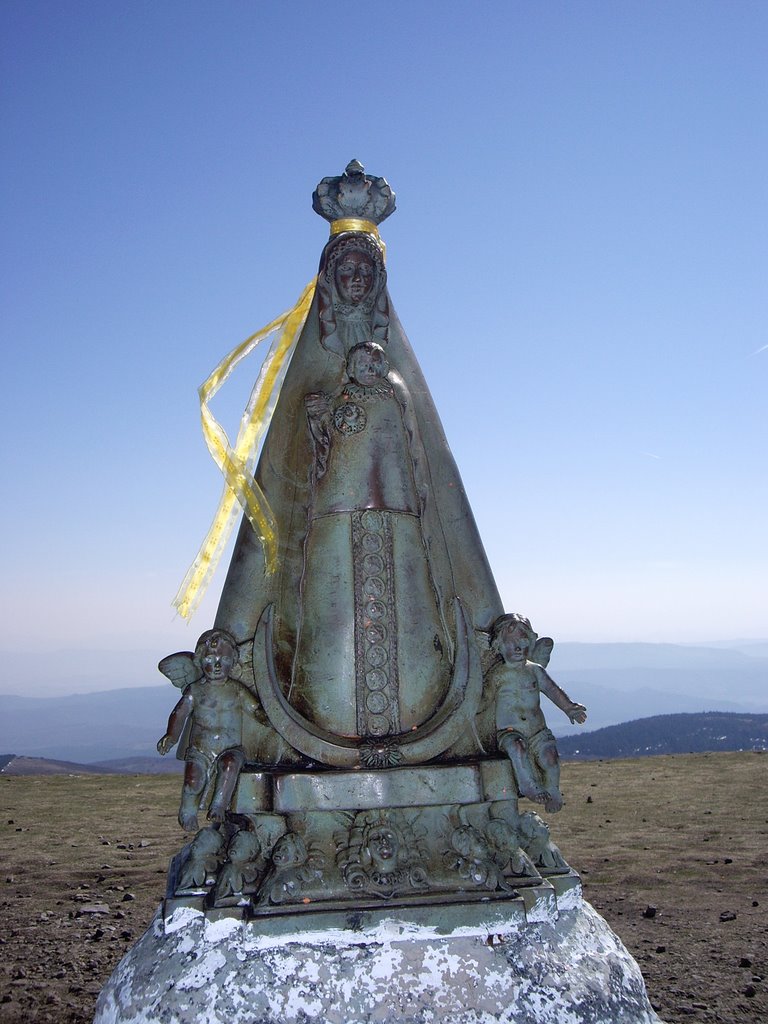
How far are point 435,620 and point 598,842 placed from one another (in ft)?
16.3

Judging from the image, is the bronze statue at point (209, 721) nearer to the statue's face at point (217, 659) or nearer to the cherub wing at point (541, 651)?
the statue's face at point (217, 659)

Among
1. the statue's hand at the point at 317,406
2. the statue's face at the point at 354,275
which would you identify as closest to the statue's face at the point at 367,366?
the statue's hand at the point at 317,406

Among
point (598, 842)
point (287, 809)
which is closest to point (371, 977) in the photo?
point (287, 809)

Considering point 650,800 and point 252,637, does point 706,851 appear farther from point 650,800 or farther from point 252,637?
point 252,637

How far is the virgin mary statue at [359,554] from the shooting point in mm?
4055

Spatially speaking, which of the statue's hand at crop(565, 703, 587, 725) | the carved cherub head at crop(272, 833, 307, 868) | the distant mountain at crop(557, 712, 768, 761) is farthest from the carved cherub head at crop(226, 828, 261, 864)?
the distant mountain at crop(557, 712, 768, 761)

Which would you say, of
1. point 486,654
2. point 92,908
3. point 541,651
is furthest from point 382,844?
point 92,908

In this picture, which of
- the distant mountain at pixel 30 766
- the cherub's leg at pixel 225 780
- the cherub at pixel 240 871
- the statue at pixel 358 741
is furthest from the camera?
the distant mountain at pixel 30 766

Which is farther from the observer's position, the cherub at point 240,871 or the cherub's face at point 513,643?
the cherub's face at point 513,643

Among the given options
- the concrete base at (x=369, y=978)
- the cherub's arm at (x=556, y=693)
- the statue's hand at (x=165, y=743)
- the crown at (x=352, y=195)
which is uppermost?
the crown at (x=352, y=195)

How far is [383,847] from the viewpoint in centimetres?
363

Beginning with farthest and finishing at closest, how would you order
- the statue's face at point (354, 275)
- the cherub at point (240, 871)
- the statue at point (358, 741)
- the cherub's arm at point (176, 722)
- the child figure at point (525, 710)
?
the statue's face at point (354, 275) < the child figure at point (525, 710) < the cherub's arm at point (176, 722) < the cherub at point (240, 871) < the statue at point (358, 741)

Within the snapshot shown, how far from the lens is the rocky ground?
4879 millimetres

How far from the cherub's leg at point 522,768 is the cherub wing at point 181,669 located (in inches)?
60.3
